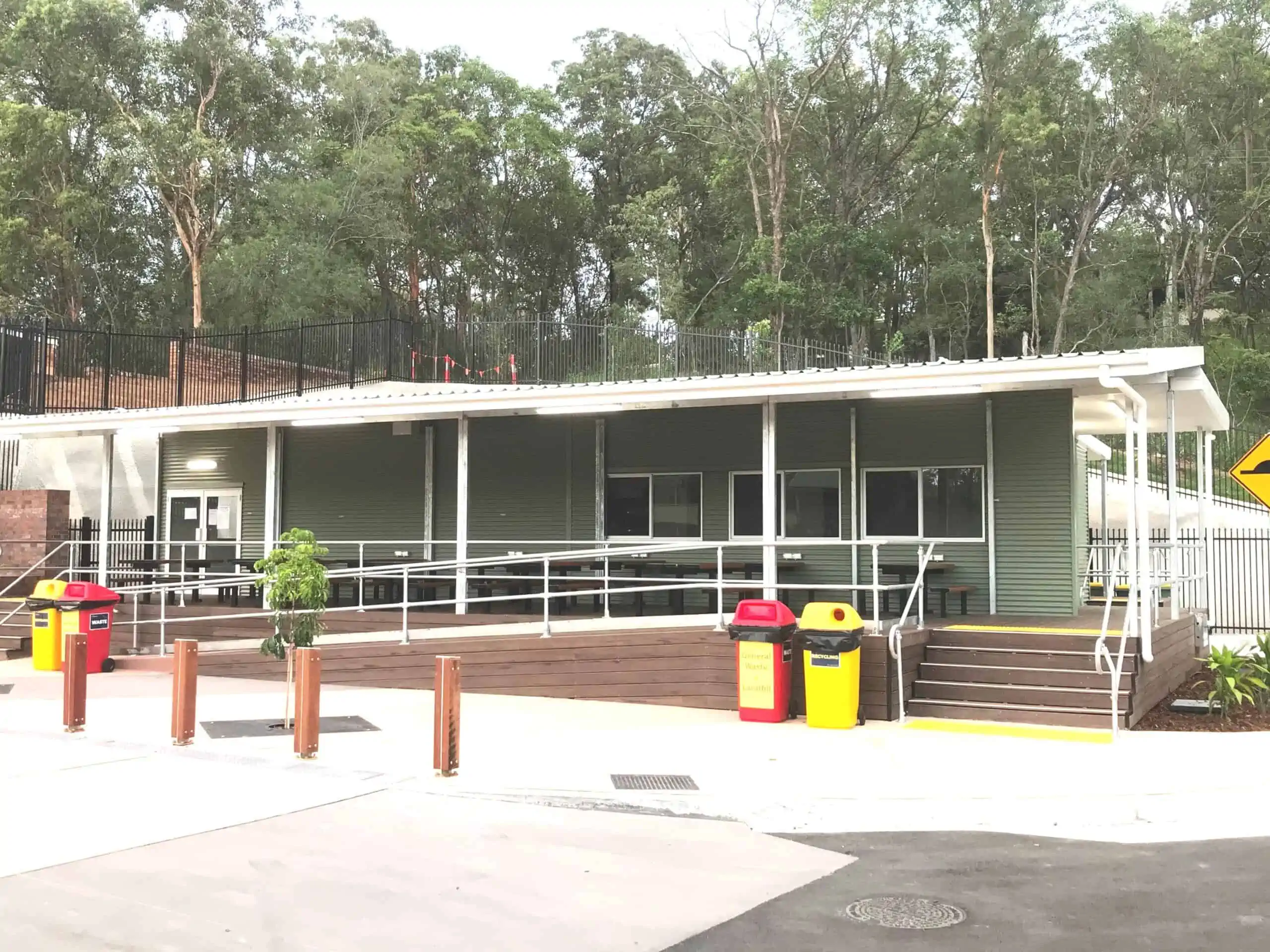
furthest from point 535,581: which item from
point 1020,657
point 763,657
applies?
point 1020,657

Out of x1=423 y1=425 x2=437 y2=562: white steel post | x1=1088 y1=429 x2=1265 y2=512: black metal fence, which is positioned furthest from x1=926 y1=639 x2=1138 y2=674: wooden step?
x1=1088 y1=429 x2=1265 y2=512: black metal fence

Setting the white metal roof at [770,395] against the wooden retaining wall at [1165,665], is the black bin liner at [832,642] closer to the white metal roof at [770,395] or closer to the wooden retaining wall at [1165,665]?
the wooden retaining wall at [1165,665]

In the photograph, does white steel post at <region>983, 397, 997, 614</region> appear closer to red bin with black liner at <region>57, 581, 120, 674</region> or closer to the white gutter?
the white gutter

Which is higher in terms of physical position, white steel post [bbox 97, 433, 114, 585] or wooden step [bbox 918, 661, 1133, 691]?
white steel post [bbox 97, 433, 114, 585]

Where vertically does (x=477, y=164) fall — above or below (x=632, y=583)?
above

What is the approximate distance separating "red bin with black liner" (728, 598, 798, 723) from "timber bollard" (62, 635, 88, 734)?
19.2ft

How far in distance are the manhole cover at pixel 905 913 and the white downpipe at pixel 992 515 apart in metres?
9.04

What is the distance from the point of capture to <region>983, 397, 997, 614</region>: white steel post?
14.3 metres

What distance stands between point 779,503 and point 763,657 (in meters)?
5.03

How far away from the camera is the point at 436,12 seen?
6138cm

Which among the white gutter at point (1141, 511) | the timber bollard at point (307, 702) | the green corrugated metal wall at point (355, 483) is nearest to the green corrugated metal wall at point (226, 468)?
the green corrugated metal wall at point (355, 483)

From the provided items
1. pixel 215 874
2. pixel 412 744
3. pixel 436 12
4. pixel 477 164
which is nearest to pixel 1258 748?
pixel 412 744

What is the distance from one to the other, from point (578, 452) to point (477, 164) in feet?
103

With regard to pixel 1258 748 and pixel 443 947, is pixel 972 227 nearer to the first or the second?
pixel 1258 748
